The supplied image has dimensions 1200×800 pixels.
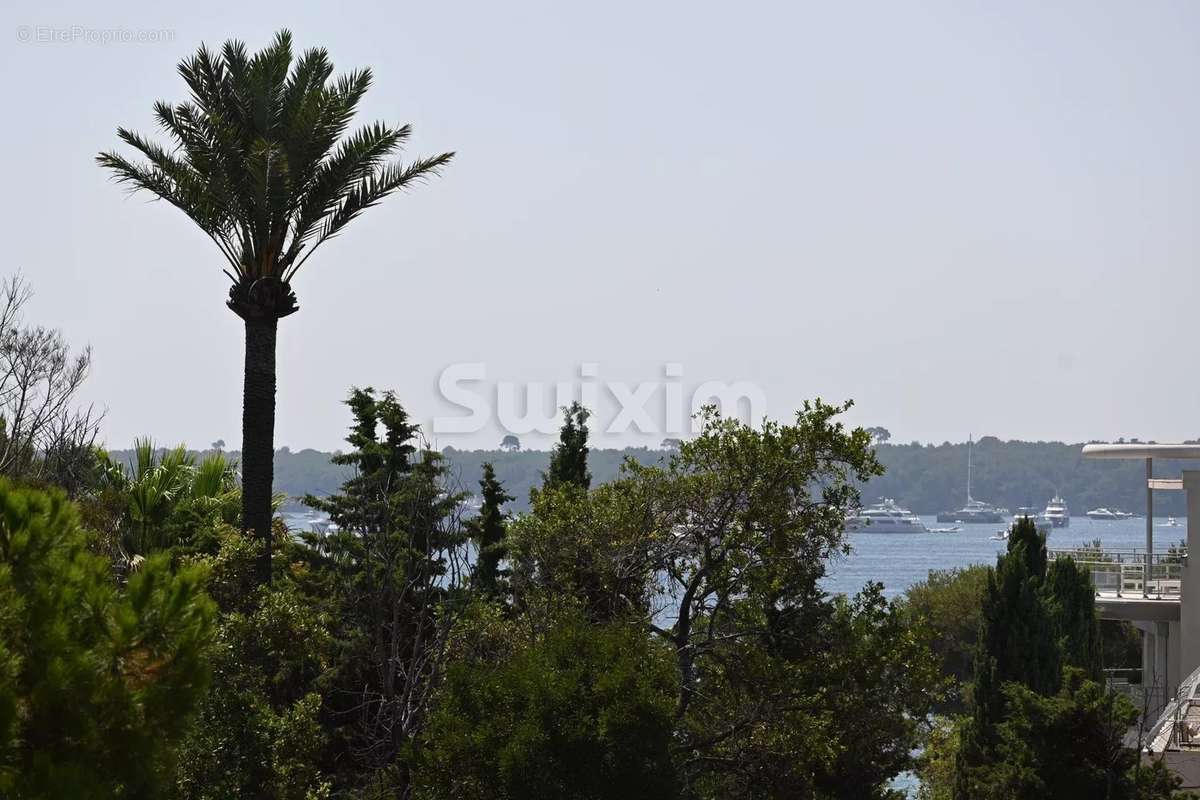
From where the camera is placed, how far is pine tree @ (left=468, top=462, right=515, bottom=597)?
23.9 meters

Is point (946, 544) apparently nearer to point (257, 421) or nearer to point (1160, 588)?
point (1160, 588)

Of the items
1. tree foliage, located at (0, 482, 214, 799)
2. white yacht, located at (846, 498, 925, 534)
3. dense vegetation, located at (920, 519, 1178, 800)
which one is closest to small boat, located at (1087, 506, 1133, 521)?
white yacht, located at (846, 498, 925, 534)

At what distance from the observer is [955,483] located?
528ft

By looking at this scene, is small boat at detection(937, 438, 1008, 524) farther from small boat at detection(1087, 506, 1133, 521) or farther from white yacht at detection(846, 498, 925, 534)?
small boat at detection(1087, 506, 1133, 521)

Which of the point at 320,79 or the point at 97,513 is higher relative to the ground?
the point at 320,79

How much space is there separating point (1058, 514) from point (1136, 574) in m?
105

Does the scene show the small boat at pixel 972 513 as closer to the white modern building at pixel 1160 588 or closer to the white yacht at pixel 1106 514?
the white yacht at pixel 1106 514

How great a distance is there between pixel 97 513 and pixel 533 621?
7396mm

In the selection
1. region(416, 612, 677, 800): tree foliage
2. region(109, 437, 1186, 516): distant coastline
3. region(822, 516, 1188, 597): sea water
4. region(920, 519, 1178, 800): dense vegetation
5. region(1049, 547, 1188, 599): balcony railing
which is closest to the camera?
region(416, 612, 677, 800): tree foliage

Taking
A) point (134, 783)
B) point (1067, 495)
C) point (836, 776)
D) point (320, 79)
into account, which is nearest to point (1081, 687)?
point (836, 776)

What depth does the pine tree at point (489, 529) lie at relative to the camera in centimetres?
2392

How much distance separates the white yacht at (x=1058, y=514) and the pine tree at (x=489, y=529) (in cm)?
11189

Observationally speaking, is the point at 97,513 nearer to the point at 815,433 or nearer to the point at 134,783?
the point at 815,433

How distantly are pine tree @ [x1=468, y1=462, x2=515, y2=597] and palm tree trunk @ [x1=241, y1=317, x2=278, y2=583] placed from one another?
18.8 feet
